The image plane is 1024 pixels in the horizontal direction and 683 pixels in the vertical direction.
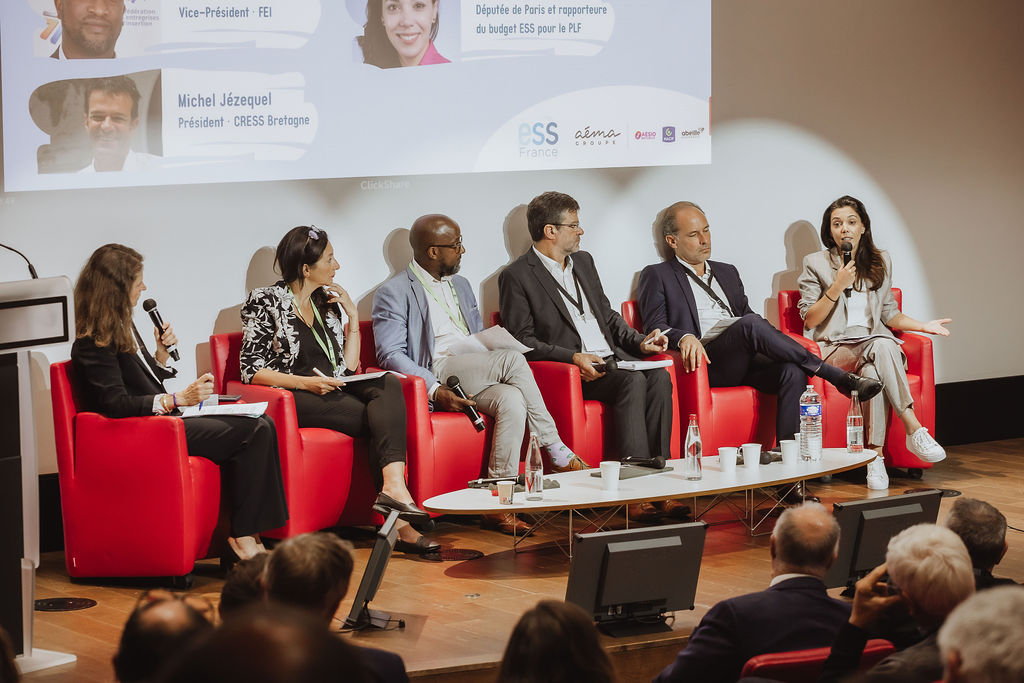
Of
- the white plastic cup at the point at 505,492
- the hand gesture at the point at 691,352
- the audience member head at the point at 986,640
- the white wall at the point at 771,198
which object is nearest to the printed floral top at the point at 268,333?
the white wall at the point at 771,198

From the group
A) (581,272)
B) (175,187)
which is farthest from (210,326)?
(581,272)

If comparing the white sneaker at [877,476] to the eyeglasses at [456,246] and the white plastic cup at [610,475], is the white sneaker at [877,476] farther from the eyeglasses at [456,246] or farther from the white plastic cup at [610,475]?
the eyeglasses at [456,246]

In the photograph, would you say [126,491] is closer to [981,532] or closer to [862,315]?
[981,532]

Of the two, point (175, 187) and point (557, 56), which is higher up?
point (557, 56)

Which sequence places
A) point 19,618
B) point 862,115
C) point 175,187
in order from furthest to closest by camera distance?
1. point 862,115
2. point 175,187
3. point 19,618

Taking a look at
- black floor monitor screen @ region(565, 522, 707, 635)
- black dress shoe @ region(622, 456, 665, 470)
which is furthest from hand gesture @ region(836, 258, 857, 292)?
black floor monitor screen @ region(565, 522, 707, 635)

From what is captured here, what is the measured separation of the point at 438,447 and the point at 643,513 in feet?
3.17

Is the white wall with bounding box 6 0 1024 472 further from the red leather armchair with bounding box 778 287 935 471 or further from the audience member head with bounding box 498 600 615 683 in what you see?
the audience member head with bounding box 498 600 615 683

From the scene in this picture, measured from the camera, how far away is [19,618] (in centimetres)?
359

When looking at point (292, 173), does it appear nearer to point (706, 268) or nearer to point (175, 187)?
point (175, 187)

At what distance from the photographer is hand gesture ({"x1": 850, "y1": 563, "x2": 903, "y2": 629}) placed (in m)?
2.49

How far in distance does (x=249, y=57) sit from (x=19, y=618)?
288 centimetres

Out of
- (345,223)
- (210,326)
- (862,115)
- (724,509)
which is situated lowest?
(724,509)

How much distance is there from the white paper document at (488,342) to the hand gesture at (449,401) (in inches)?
9.2
